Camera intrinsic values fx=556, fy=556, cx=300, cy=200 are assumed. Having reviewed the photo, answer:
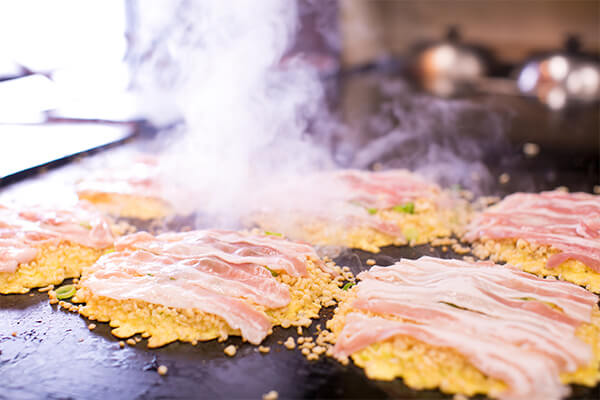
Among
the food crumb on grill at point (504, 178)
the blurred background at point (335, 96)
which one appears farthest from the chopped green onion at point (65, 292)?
the food crumb on grill at point (504, 178)

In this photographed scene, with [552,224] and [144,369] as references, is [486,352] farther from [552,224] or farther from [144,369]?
[552,224]

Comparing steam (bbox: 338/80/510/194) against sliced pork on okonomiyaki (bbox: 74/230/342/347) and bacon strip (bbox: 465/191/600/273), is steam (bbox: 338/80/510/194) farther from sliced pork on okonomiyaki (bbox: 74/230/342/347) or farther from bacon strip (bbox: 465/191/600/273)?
sliced pork on okonomiyaki (bbox: 74/230/342/347)

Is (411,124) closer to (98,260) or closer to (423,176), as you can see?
(423,176)

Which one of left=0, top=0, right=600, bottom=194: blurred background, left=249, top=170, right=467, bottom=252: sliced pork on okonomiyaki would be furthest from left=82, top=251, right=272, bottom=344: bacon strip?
left=0, top=0, right=600, bottom=194: blurred background

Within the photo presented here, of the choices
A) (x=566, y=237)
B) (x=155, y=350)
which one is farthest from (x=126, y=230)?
(x=566, y=237)

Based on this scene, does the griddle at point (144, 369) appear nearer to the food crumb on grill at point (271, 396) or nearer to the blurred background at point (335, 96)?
the food crumb on grill at point (271, 396)

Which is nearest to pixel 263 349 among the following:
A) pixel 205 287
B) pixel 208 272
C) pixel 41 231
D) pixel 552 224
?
pixel 205 287
